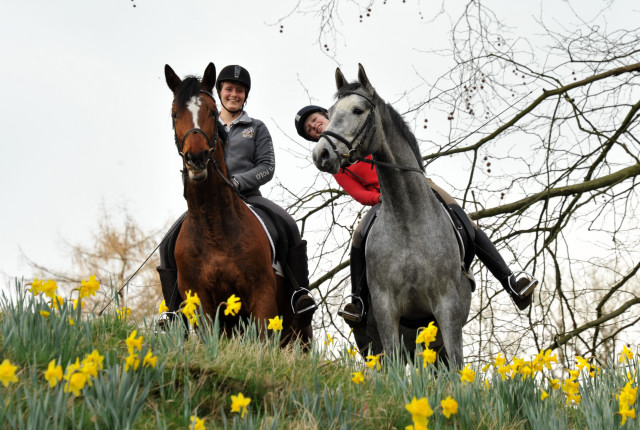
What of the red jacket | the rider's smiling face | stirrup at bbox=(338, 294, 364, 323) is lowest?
stirrup at bbox=(338, 294, 364, 323)

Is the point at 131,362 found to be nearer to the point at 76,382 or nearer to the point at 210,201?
the point at 76,382

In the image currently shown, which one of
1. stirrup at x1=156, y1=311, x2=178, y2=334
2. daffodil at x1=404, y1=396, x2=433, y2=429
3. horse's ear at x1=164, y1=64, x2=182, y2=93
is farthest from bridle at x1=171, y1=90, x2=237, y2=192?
daffodil at x1=404, y1=396, x2=433, y2=429

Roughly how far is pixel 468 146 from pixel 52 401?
7.22 metres

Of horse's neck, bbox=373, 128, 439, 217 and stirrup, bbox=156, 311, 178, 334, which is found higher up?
horse's neck, bbox=373, 128, 439, 217

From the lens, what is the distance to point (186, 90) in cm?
601

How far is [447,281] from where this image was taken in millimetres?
5973

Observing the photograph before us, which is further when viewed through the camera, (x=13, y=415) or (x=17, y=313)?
(x=17, y=313)

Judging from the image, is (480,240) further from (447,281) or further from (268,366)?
(268,366)

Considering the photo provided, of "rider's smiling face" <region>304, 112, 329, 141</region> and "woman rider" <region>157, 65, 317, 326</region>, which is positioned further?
"rider's smiling face" <region>304, 112, 329, 141</region>

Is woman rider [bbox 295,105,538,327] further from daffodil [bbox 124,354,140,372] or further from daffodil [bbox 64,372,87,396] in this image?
daffodil [bbox 64,372,87,396]

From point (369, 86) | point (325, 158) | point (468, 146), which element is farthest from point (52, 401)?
point (468, 146)

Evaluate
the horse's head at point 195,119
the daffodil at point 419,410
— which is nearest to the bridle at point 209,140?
the horse's head at point 195,119

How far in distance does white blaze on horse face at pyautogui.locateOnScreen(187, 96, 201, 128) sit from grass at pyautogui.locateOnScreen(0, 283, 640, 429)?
1.93 m

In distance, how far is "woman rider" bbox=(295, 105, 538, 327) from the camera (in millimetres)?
6613
